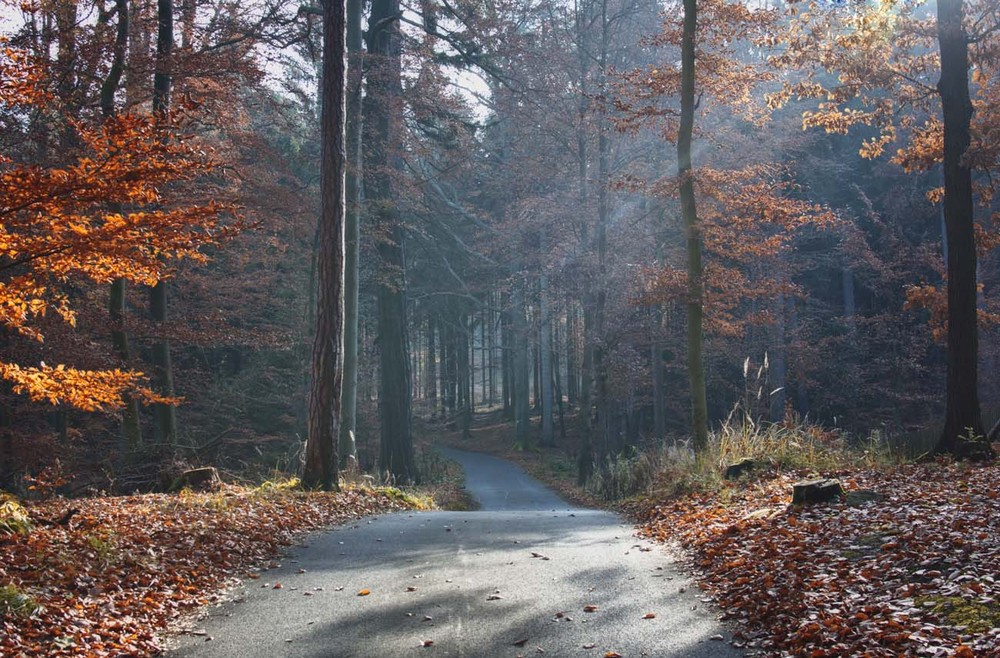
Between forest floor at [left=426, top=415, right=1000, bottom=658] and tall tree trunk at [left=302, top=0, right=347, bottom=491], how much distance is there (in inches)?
203

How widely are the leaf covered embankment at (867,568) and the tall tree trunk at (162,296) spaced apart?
10.5 meters

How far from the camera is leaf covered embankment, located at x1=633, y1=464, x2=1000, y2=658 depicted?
4.69 meters

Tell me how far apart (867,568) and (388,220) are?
53.0 ft

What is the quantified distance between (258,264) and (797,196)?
19.6 meters

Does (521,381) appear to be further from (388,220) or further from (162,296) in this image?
(162,296)

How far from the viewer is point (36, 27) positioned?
1457cm

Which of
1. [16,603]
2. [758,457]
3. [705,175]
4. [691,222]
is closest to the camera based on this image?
[16,603]

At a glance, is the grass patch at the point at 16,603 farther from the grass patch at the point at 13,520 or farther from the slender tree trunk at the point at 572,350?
the slender tree trunk at the point at 572,350

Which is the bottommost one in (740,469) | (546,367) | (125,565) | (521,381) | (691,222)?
(740,469)

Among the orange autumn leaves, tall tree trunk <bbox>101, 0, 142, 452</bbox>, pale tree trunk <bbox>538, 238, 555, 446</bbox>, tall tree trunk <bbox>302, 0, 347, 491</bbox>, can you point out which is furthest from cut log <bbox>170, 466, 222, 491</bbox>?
pale tree trunk <bbox>538, 238, 555, 446</bbox>

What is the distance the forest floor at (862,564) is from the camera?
186 inches

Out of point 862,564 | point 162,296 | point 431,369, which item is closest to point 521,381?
point 431,369

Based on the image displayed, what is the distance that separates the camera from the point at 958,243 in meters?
11.2

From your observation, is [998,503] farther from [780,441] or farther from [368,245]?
[368,245]
